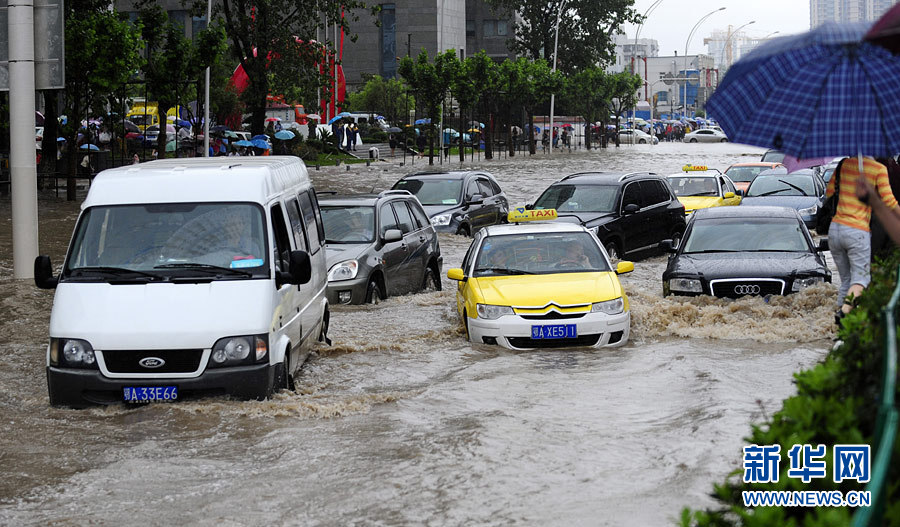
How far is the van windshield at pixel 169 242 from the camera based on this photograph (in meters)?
9.17

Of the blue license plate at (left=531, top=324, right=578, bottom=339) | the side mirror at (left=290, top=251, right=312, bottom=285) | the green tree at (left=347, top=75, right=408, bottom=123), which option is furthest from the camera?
the green tree at (left=347, top=75, right=408, bottom=123)

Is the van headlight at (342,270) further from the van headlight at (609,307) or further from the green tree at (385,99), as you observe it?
the green tree at (385,99)

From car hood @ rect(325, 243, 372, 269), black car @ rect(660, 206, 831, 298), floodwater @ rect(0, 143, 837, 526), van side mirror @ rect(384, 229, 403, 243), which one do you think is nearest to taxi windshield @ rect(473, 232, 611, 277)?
floodwater @ rect(0, 143, 837, 526)

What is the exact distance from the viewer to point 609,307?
38.7 ft

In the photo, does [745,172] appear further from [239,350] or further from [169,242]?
[239,350]

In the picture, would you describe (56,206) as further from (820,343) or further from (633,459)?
(633,459)

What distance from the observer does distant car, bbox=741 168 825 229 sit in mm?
24250

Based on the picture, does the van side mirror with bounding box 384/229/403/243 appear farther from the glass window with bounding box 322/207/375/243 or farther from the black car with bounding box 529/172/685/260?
the black car with bounding box 529/172/685/260

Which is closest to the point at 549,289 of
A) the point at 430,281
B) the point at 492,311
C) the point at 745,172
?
the point at 492,311

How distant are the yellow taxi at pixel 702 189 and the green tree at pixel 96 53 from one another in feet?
45.0

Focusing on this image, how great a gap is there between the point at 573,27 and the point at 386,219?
6900cm

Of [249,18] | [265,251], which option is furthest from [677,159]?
[265,251]

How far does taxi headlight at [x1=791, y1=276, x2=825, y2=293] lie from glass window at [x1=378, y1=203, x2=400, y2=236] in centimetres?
524

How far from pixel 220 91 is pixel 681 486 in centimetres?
4982
